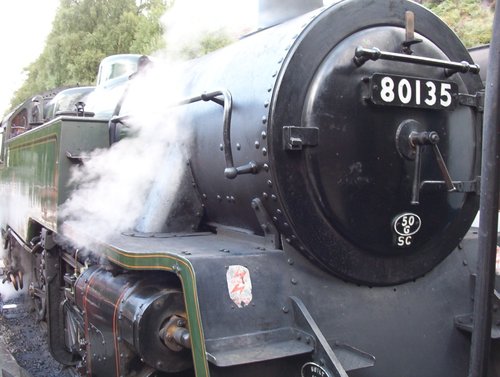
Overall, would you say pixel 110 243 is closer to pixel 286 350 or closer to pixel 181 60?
pixel 286 350

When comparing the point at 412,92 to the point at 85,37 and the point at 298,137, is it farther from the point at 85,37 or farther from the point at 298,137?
the point at 85,37

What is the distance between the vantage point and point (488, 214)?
1.74 metres

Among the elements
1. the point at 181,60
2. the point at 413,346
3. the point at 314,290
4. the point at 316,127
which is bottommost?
the point at 413,346

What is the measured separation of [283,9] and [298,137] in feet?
2.98

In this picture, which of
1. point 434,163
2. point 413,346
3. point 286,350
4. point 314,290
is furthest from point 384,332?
point 434,163

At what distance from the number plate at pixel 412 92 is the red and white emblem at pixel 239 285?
0.90 metres

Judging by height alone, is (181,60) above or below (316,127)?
above

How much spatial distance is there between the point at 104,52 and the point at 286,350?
2597cm

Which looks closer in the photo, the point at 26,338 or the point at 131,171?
the point at 131,171

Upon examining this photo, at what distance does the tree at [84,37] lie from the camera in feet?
83.6

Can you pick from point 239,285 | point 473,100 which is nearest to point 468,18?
point 473,100

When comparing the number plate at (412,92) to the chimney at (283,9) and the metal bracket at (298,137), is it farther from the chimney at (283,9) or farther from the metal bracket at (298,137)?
the chimney at (283,9)

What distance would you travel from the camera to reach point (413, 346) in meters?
2.56

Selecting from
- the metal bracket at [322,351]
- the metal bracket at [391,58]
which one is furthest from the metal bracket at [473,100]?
the metal bracket at [322,351]
